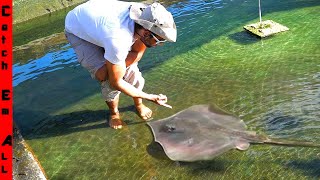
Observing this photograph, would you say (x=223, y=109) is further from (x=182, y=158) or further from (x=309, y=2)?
(x=309, y=2)

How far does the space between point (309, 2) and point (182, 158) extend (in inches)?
252

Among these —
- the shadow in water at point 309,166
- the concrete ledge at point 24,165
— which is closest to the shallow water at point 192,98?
the shadow in water at point 309,166

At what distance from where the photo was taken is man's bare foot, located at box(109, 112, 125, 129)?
4738 millimetres

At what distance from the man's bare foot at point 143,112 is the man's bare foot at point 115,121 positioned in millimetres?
269

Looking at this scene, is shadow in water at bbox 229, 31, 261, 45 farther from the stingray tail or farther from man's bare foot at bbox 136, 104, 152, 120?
the stingray tail

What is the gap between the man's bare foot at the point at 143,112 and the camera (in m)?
4.83

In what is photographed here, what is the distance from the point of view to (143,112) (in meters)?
4.85

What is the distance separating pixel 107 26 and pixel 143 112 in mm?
1642

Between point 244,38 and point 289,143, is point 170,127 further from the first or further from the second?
point 244,38

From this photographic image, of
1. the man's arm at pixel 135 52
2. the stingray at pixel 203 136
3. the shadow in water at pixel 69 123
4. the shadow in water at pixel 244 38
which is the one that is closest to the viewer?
the stingray at pixel 203 136

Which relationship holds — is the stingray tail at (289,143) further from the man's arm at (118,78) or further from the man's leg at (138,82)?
the man's leg at (138,82)

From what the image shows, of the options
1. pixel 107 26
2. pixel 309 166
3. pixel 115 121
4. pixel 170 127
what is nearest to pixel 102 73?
pixel 107 26

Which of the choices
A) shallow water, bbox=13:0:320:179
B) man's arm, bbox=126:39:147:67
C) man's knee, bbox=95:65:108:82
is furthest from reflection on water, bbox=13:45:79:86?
man's arm, bbox=126:39:147:67

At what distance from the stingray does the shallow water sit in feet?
0.40
